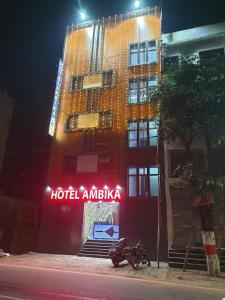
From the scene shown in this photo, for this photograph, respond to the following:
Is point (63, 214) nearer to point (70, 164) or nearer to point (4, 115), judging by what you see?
point (70, 164)

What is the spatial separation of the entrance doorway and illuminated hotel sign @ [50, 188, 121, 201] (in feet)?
3.07

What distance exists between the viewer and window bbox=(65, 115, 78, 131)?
2057 cm

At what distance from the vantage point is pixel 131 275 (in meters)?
10.7

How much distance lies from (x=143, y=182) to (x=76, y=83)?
10.7 meters

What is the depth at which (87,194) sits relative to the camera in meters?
17.9

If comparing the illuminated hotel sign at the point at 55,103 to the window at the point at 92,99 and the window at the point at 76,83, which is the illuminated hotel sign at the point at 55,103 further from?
the window at the point at 92,99

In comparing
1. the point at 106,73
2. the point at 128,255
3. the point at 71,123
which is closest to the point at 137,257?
the point at 128,255

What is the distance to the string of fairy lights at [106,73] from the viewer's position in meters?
19.8

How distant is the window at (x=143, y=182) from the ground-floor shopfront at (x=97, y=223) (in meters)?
0.53

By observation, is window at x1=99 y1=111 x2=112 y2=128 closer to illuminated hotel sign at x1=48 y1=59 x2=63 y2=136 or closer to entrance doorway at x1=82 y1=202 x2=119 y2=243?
illuminated hotel sign at x1=48 y1=59 x2=63 y2=136

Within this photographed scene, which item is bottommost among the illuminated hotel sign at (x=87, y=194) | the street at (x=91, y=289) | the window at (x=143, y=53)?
the street at (x=91, y=289)

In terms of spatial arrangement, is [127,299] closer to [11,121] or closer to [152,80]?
[152,80]

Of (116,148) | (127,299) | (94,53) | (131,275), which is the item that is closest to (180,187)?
(116,148)

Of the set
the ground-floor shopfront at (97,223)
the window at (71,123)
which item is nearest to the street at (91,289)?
the ground-floor shopfront at (97,223)
